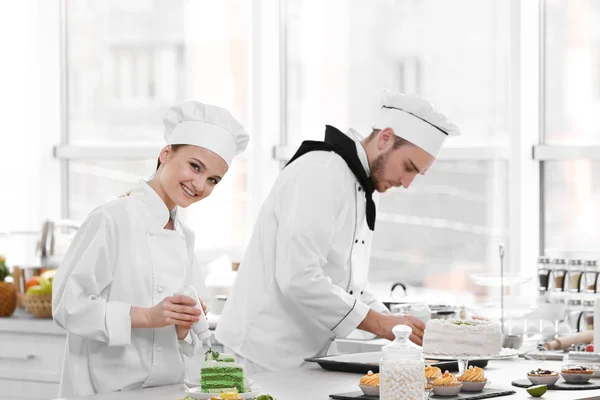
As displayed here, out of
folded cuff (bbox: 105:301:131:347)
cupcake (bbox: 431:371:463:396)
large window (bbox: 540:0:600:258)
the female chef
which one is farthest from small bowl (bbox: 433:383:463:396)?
large window (bbox: 540:0:600:258)

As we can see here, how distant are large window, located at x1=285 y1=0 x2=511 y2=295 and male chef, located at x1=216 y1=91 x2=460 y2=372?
4.11 ft

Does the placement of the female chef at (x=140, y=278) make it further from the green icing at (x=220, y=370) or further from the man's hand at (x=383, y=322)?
the man's hand at (x=383, y=322)

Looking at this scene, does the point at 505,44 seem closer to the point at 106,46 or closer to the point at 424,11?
the point at 424,11

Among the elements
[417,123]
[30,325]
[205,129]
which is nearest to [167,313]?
[205,129]

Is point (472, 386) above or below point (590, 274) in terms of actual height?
below

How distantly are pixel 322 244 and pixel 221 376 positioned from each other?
0.83 meters

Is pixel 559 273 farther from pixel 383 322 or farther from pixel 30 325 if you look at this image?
pixel 30 325

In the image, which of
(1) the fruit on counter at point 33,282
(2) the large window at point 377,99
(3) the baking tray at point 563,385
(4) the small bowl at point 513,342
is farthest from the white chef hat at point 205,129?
(1) the fruit on counter at point 33,282

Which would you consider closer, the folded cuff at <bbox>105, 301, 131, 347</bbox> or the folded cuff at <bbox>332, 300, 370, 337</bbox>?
the folded cuff at <bbox>105, 301, 131, 347</bbox>

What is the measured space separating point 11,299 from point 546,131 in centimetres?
238

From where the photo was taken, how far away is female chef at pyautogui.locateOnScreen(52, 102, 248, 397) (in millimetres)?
2525

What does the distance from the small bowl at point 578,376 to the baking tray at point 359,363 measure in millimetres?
288

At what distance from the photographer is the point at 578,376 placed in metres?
2.63

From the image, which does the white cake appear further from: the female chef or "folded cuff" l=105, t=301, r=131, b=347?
"folded cuff" l=105, t=301, r=131, b=347
